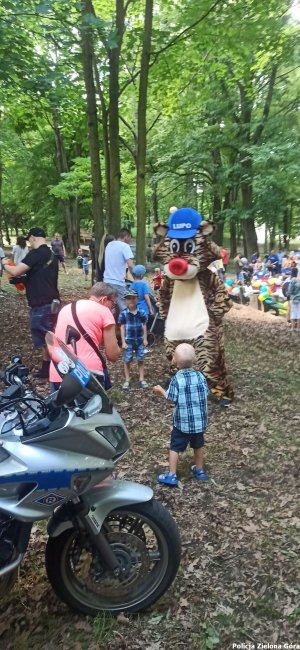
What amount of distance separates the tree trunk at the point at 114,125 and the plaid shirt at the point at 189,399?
6225 millimetres

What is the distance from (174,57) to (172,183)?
60.7ft

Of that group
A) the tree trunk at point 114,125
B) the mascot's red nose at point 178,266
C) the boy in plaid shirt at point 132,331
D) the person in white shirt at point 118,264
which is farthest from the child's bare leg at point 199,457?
the tree trunk at point 114,125

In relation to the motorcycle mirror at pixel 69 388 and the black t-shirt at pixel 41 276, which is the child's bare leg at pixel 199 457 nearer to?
the motorcycle mirror at pixel 69 388

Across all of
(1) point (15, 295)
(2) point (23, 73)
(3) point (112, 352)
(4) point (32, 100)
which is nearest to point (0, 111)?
(1) point (15, 295)

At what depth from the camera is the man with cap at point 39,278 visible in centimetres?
584

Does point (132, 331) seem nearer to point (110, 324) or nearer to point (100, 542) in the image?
point (110, 324)

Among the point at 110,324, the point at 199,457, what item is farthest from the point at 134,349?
the point at 110,324

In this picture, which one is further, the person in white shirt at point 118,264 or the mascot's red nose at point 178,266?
the person in white shirt at point 118,264

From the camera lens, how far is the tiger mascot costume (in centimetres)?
570

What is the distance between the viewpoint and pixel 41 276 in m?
6.02

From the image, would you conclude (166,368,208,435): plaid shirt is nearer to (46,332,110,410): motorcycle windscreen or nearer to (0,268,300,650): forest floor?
(0,268,300,650): forest floor

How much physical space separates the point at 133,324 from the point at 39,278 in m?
1.40

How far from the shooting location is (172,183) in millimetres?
28469

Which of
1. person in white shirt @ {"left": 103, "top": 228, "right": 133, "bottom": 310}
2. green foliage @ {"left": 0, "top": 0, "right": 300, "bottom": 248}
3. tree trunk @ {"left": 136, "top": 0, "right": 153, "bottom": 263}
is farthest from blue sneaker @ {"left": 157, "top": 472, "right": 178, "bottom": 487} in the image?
tree trunk @ {"left": 136, "top": 0, "right": 153, "bottom": 263}
